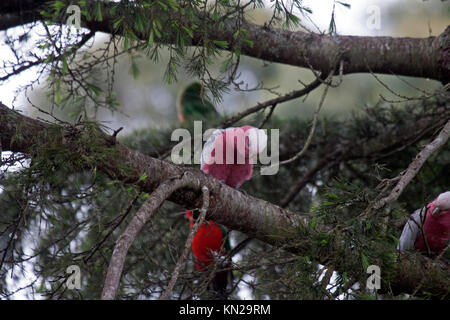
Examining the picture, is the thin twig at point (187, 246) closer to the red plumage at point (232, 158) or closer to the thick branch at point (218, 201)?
the thick branch at point (218, 201)

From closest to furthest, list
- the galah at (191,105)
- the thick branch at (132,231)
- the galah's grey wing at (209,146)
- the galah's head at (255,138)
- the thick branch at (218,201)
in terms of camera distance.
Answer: the thick branch at (132,231)
the thick branch at (218,201)
the galah's head at (255,138)
the galah's grey wing at (209,146)
the galah at (191,105)

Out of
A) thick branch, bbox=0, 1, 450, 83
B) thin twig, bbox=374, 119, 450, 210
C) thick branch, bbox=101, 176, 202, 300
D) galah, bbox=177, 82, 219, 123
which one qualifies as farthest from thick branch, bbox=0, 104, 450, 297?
galah, bbox=177, 82, 219, 123

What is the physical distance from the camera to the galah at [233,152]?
8.97ft

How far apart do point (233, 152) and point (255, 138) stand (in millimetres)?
211

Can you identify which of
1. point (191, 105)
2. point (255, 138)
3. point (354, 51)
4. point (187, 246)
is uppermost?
point (191, 105)

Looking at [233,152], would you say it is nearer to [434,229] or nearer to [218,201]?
[218,201]

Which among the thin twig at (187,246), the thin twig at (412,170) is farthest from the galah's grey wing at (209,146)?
the thin twig at (412,170)

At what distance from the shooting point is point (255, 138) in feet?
8.90

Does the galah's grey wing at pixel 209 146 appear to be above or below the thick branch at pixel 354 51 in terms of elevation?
below

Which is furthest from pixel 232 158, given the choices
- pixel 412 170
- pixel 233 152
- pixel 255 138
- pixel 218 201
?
pixel 412 170

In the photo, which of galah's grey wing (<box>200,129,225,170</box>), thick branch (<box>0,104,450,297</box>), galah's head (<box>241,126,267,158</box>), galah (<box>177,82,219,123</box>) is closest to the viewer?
thick branch (<box>0,104,450,297</box>)

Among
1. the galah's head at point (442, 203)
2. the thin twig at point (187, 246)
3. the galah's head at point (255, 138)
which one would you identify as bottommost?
the thin twig at point (187, 246)

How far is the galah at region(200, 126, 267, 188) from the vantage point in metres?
2.73

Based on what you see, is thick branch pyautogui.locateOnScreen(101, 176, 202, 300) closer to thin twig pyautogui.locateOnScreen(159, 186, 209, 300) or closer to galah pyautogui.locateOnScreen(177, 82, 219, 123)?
thin twig pyautogui.locateOnScreen(159, 186, 209, 300)
